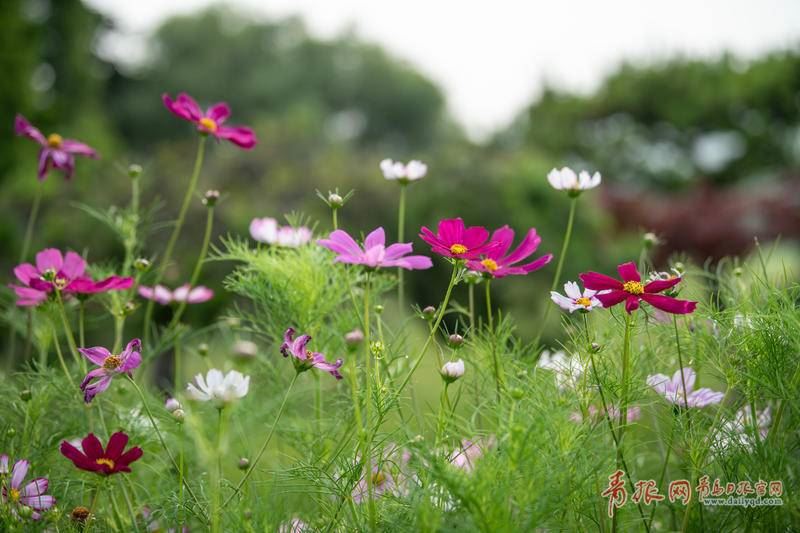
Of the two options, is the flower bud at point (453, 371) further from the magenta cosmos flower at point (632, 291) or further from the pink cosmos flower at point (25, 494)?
the pink cosmos flower at point (25, 494)

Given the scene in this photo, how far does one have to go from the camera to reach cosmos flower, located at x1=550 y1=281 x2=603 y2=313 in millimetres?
675

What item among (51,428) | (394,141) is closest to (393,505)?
(51,428)

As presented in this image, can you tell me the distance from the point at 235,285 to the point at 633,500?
48cm

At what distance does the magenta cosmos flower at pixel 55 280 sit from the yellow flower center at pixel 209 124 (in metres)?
0.25

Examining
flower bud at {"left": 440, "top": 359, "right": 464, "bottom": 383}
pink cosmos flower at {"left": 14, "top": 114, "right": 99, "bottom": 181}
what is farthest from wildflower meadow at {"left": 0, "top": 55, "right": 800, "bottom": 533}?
pink cosmos flower at {"left": 14, "top": 114, "right": 99, "bottom": 181}

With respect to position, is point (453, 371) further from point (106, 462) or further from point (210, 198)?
point (210, 198)

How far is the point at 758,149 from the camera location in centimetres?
1047

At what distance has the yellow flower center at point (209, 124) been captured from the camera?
959 mm

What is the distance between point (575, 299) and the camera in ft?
2.36

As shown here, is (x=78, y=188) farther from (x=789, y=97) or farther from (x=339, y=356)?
(x=789, y=97)

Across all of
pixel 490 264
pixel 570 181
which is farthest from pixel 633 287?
pixel 570 181

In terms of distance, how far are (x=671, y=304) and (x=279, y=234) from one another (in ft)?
1.70

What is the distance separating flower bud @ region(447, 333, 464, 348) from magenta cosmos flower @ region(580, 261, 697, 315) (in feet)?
0.40

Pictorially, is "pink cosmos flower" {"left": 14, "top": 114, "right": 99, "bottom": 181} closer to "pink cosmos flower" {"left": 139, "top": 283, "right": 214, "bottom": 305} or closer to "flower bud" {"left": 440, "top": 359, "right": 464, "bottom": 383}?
"pink cosmos flower" {"left": 139, "top": 283, "right": 214, "bottom": 305}
